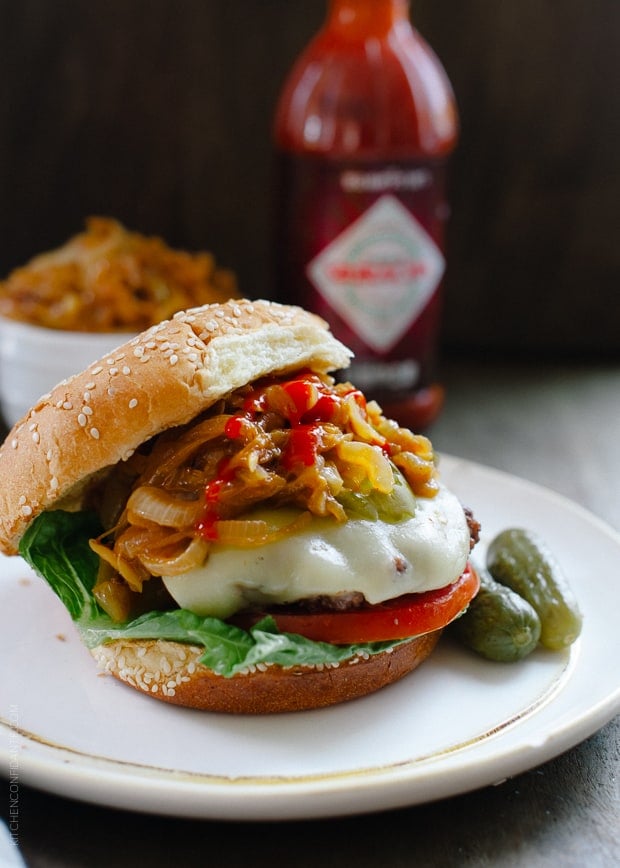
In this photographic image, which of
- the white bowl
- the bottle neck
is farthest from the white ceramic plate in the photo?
the bottle neck

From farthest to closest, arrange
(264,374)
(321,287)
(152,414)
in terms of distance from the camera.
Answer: (321,287) < (264,374) < (152,414)

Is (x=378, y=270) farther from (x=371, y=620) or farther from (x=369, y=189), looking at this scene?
(x=371, y=620)

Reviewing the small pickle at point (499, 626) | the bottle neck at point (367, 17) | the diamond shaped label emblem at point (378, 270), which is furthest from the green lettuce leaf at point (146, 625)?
the bottle neck at point (367, 17)

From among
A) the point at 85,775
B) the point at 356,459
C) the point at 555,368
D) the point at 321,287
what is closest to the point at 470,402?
the point at 555,368

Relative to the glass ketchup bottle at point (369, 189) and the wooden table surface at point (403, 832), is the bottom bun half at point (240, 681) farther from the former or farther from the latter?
the glass ketchup bottle at point (369, 189)

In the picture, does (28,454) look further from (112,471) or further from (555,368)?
(555,368)

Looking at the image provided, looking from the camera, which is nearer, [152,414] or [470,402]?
[152,414]

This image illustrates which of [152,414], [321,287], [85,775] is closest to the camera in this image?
[85,775]
